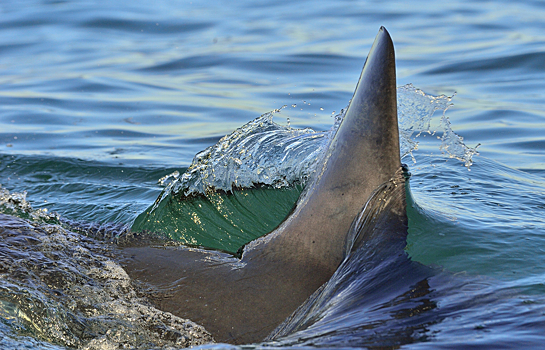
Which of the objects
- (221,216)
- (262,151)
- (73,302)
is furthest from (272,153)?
(73,302)

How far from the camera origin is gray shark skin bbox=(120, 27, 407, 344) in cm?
271

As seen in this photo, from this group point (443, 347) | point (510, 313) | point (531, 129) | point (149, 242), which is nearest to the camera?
point (443, 347)

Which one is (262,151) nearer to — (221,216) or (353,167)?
(221,216)

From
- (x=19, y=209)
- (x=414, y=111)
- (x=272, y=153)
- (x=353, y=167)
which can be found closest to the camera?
(x=353, y=167)

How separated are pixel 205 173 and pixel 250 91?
5.80m

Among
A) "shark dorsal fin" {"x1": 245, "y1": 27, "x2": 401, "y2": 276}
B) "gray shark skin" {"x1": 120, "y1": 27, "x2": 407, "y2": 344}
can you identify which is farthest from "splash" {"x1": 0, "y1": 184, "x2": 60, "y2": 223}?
"shark dorsal fin" {"x1": 245, "y1": 27, "x2": 401, "y2": 276}

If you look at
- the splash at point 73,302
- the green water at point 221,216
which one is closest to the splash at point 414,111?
the green water at point 221,216

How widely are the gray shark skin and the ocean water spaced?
13 cm

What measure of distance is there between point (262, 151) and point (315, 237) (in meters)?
1.75

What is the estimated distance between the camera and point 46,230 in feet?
11.1

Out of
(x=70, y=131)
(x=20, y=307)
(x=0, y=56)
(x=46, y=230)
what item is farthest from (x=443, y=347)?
(x=0, y=56)

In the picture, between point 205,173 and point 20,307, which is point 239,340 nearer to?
point 20,307

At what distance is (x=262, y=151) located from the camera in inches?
177

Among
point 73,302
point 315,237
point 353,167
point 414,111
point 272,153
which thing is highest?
point 414,111
